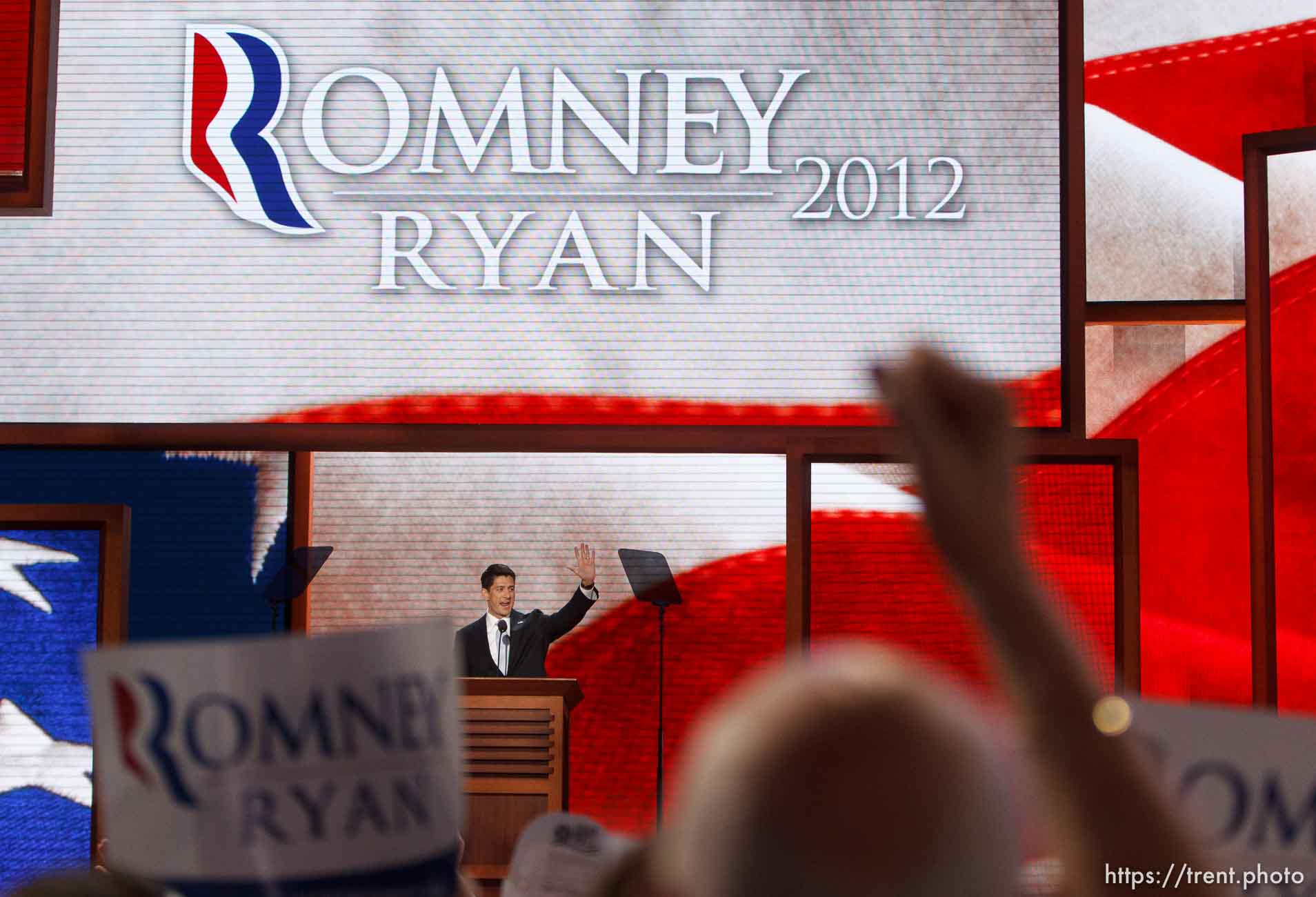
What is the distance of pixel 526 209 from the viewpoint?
3627 millimetres

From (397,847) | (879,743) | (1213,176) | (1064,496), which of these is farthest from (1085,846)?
(1213,176)

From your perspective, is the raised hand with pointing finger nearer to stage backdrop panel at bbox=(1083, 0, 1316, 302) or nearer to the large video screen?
the large video screen

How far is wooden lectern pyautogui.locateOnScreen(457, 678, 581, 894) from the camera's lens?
3322 mm

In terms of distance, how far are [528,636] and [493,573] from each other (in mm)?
186

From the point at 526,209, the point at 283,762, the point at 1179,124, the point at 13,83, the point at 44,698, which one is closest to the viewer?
the point at 283,762

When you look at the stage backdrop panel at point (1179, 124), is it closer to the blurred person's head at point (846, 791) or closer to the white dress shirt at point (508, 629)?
the white dress shirt at point (508, 629)

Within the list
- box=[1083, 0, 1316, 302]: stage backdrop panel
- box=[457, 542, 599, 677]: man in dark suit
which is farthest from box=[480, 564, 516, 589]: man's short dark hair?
box=[1083, 0, 1316, 302]: stage backdrop panel

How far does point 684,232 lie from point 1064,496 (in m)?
1.17

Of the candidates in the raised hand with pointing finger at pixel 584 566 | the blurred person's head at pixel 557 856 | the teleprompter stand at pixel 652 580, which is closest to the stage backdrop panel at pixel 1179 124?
the teleprompter stand at pixel 652 580

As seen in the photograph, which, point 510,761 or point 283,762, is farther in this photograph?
point 510,761

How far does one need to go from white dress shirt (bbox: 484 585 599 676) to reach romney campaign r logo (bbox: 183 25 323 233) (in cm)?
113

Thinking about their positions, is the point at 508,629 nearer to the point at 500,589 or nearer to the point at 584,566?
the point at 500,589

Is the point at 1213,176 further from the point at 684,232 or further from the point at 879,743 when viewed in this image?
the point at 879,743

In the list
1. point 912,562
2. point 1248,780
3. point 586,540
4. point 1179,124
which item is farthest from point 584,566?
point 1248,780
